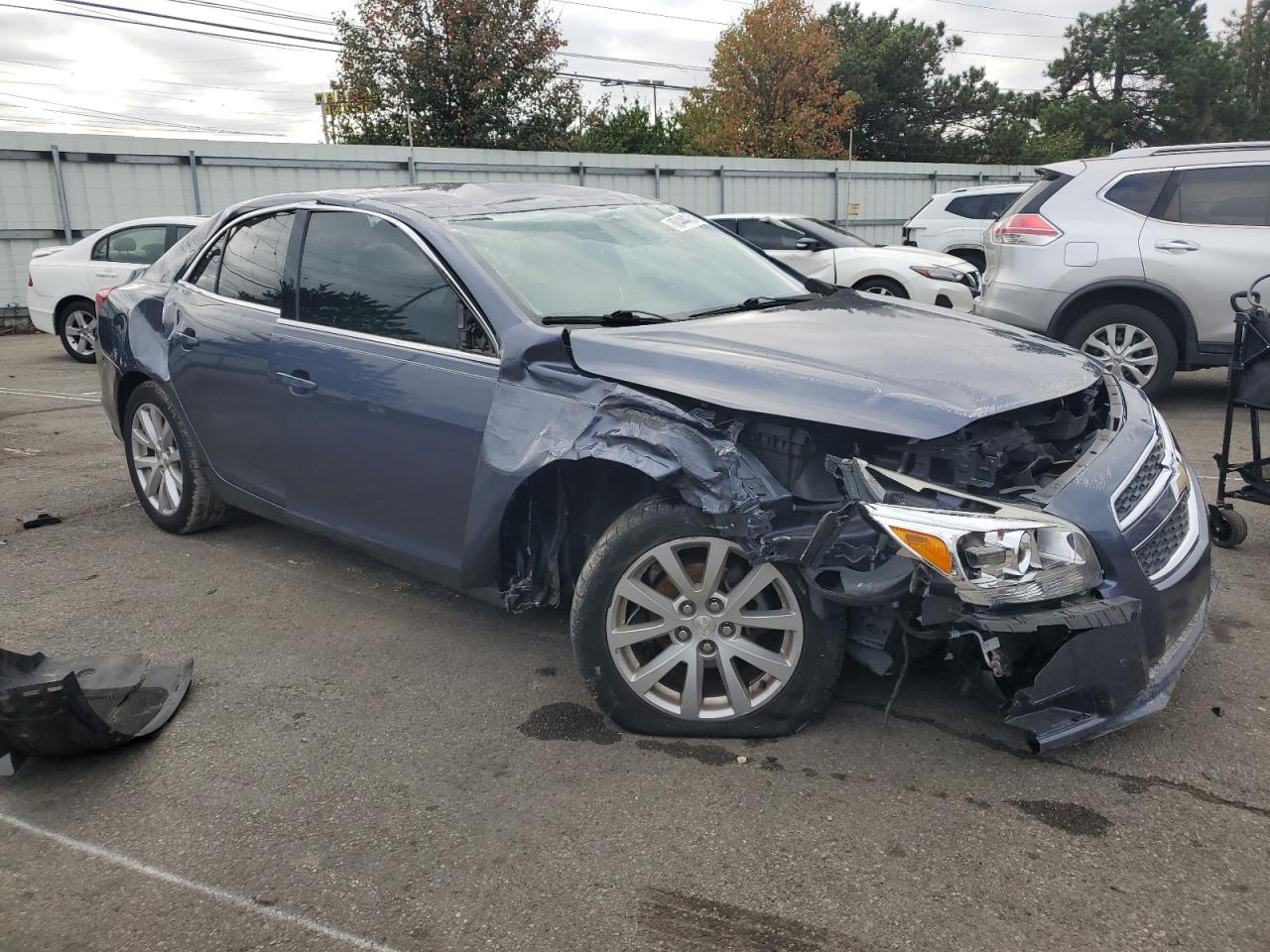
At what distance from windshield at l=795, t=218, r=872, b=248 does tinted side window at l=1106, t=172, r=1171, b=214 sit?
4718mm

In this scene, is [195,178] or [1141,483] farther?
[195,178]

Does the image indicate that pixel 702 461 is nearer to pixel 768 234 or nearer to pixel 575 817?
pixel 575 817

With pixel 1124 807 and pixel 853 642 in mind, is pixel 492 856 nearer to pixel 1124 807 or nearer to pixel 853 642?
pixel 853 642

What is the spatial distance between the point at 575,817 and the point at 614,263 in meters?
2.13

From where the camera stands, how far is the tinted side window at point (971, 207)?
15203mm

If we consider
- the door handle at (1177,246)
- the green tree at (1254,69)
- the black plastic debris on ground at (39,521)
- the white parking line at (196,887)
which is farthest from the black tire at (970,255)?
the green tree at (1254,69)

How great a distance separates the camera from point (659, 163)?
20.7 m

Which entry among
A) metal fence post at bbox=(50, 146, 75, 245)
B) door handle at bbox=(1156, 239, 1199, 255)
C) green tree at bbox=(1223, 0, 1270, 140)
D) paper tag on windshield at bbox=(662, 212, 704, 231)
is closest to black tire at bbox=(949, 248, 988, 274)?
door handle at bbox=(1156, 239, 1199, 255)

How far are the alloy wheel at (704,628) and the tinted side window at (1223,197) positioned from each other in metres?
6.18

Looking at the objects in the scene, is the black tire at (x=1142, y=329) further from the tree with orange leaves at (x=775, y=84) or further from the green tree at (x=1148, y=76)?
the green tree at (x=1148, y=76)

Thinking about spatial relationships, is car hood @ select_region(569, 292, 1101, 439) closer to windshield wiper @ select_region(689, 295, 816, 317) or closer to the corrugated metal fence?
windshield wiper @ select_region(689, 295, 816, 317)

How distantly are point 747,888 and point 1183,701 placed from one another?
1.71m

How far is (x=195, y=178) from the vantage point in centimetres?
1670

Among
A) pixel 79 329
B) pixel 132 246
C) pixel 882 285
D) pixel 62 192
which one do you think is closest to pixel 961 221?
pixel 882 285
